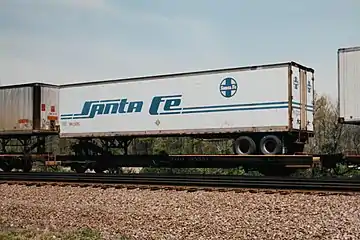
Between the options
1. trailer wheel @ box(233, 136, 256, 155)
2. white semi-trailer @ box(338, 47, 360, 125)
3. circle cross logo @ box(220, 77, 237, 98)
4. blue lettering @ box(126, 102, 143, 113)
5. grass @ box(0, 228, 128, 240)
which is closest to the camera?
grass @ box(0, 228, 128, 240)

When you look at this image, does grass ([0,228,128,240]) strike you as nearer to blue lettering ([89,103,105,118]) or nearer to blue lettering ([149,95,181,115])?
blue lettering ([149,95,181,115])

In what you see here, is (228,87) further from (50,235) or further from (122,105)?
(50,235)

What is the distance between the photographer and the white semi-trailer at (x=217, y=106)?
60.8 feet

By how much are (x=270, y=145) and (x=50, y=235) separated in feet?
Answer: 35.8

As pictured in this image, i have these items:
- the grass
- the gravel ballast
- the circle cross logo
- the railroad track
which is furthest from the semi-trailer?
the grass

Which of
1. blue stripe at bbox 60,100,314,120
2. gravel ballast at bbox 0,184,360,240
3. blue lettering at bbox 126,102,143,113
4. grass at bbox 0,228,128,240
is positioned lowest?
grass at bbox 0,228,128,240

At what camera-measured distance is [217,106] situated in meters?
19.6

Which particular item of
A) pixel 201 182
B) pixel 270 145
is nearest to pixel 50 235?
pixel 201 182

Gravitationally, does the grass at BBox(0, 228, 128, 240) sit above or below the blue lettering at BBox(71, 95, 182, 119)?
below

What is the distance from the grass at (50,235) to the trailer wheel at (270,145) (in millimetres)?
10033

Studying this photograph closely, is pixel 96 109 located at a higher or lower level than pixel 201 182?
higher

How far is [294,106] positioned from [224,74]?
282cm

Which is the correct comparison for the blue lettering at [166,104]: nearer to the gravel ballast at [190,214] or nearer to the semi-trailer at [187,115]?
the semi-trailer at [187,115]

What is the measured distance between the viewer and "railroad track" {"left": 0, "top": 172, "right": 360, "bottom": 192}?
575 inches
